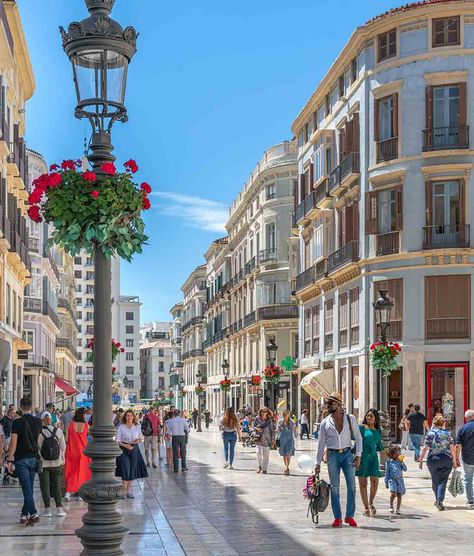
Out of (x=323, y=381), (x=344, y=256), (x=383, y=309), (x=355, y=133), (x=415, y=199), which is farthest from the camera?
(x=323, y=381)

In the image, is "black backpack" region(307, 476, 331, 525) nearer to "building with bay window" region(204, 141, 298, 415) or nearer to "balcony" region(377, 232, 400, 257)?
"balcony" region(377, 232, 400, 257)

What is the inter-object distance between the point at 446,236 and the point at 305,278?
14094 millimetres

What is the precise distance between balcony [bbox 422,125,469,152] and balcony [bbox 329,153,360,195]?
368 centimetres

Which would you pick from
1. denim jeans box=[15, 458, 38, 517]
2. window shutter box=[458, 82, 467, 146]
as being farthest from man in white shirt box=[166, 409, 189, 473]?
window shutter box=[458, 82, 467, 146]

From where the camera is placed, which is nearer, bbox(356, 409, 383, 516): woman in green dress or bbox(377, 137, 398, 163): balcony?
bbox(356, 409, 383, 516): woman in green dress

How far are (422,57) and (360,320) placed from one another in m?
10.1

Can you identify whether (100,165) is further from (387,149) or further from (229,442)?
(387,149)

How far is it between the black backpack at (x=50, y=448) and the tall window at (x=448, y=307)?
73.2ft

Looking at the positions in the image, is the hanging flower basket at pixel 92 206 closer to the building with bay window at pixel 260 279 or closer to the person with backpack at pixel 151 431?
the person with backpack at pixel 151 431

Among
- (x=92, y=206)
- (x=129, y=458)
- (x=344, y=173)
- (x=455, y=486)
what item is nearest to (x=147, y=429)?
(x=129, y=458)

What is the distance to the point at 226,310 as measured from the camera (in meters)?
84.9

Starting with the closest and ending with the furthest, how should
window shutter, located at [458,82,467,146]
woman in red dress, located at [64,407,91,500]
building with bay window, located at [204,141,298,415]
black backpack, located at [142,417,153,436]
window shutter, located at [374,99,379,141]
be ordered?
woman in red dress, located at [64,407,91,500], black backpack, located at [142,417,153,436], window shutter, located at [458,82,467,146], window shutter, located at [374,99,379,141], building with bay window, located at [204,141,298,415]

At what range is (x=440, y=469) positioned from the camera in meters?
16.5

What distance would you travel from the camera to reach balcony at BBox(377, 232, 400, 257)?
37.0 metres
